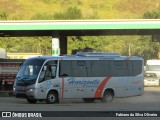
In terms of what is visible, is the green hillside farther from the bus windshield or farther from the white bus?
the bus windshield

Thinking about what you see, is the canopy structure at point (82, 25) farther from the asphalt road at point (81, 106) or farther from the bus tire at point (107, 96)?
the bus tire at point (107, 96)

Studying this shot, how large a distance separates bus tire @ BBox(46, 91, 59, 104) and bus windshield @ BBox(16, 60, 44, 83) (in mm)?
1144

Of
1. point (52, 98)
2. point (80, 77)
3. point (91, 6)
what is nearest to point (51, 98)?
point (52, 98)

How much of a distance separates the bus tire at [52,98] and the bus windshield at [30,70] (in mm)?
1144

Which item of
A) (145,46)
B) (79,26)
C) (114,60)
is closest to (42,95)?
(114,60)

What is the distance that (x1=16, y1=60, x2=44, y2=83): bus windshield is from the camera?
1168 inches

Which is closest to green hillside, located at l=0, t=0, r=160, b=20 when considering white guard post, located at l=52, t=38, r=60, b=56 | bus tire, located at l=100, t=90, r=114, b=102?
white guard post, located at l=52, t=38, r=60, b=56

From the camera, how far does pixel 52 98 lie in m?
29.7

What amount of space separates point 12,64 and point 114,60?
11672mm

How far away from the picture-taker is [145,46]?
82000mm

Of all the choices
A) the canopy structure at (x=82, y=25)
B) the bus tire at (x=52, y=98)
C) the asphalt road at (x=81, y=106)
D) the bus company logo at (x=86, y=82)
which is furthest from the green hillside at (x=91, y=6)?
the asphalt road at (x=81, y=106)

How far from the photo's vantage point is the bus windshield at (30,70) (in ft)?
97.3

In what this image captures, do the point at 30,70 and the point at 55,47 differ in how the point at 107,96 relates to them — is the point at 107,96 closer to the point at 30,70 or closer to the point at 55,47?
the point at 30,70

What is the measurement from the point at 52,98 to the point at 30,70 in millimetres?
1958
